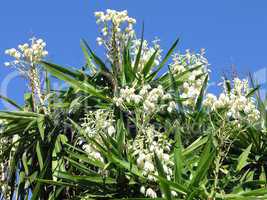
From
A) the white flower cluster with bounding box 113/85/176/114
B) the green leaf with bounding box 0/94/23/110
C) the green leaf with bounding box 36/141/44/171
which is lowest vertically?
the green leaf with bounding box 36/141/44/171

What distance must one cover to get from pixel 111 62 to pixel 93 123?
0.88 meters

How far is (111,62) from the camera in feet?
17.8

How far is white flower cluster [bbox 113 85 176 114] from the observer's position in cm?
446

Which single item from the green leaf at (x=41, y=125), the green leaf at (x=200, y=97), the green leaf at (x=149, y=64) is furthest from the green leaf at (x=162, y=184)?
the green leaf at (x=149, y=64)

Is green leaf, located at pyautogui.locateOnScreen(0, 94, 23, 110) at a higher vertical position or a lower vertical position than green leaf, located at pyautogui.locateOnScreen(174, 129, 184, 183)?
higher

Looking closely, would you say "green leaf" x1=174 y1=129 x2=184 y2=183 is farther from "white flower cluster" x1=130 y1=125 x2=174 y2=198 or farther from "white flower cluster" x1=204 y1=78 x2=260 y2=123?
"white flower cluster" x1=204 y1=78 x2=260 y2=123

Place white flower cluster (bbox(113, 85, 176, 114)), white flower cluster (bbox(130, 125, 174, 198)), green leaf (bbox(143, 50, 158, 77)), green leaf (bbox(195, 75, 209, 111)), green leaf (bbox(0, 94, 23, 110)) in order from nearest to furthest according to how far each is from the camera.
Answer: white flower cluster (bbox(130, 125, 174, 198)) < white flower cluster (bbox(113, 85, 176, 114)) < green leaf (bbox(195, 75, 209, 111)) < green leaf (bbox(143, 50, 158, 77)) < green leaf (bbox(0, 94, 23, 110))

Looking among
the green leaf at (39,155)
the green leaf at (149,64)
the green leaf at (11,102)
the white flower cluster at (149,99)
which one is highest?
the green leaf at (149,64)

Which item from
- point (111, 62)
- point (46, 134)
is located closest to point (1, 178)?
point (46, 134)

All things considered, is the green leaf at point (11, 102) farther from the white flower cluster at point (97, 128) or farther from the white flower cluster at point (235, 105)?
the white flower cluster at point (235, 105)

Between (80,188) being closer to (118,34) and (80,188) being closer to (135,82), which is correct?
(135,82)

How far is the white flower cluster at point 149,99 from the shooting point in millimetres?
4457

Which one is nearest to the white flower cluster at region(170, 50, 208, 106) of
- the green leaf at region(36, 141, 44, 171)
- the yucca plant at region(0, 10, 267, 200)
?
the yucca plant at region(0, 10, 267, 200)

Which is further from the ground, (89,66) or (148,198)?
(89,66)
